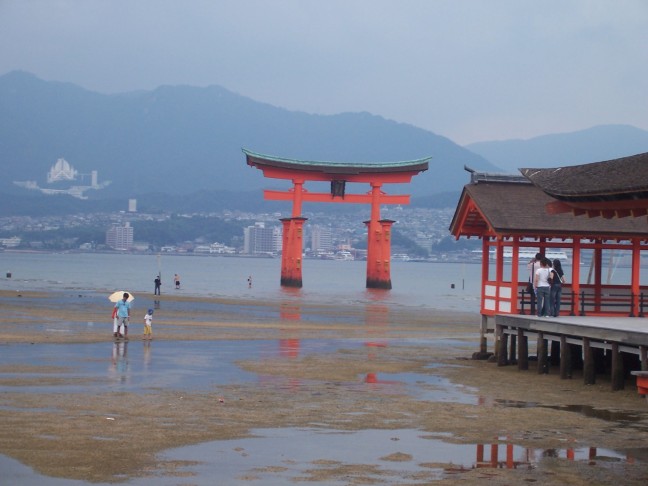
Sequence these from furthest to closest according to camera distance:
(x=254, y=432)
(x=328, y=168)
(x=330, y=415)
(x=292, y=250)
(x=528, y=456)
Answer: (x=292, y=250) → (x=328, y=168) → (x=330, y=415) → (x=254, y=432) → (x=528, y=456)

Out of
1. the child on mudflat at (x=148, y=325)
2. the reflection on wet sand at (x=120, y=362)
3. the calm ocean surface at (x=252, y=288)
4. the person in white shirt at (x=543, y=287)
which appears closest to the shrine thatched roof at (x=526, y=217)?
the person in white shirt at (x=543, y=287)

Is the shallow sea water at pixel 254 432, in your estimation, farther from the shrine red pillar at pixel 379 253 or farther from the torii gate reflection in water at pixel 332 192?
the shrine red pillar at pixel 379 253

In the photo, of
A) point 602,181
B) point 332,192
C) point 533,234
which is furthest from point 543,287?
point 332,192

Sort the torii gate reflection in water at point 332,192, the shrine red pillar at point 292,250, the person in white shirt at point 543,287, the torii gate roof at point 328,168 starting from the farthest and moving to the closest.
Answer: the shrine red pillar at point 292,250, the torii gate reflection in water at point 332,192, the torii gate roof at point 328,168, the person in white shirt at point 543,287

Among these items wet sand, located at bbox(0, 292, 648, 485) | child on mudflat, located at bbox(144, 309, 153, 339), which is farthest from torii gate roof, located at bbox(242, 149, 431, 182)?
wet sand, located at bbox(0, 292, 648, 485)

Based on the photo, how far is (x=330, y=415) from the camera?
15438mm

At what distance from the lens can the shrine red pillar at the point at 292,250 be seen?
75312 millimetres

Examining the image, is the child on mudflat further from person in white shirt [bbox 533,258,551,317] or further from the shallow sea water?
person in white shirt [bbox 533,258,551,317]

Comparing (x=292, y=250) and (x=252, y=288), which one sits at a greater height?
(x=292, y=250)

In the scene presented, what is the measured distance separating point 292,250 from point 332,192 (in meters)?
4.92

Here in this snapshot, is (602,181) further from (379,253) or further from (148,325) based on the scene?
(379,253)

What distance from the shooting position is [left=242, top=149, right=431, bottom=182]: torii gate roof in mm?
74375

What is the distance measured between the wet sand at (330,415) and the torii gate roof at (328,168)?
46.2 m

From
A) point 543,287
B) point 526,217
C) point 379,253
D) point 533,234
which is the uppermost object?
point 379,253
